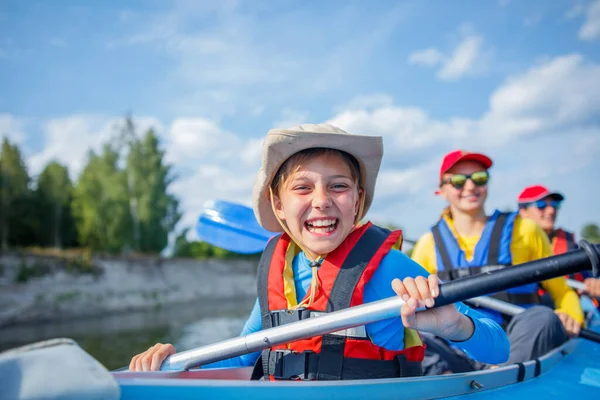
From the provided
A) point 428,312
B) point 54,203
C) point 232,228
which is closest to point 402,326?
point 428,312

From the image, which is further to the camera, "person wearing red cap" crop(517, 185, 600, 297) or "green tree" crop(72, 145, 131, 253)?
"green tree" crop(72, 145, 131, 253)

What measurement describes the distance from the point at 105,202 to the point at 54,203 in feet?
11.1

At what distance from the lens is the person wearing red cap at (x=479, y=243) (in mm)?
2785

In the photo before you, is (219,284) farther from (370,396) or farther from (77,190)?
(370,396)

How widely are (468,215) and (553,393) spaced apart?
4.61 ft

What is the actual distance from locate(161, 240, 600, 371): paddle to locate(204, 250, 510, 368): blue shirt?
0.80 feet

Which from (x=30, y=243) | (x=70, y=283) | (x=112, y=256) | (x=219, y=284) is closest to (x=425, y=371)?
(x=70, y=283)

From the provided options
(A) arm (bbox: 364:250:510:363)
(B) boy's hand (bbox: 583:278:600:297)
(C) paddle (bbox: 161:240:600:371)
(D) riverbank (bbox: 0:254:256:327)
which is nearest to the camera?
(C) paddle (bbox: 161:240:600:371)

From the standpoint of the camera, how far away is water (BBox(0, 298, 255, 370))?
10.7 m

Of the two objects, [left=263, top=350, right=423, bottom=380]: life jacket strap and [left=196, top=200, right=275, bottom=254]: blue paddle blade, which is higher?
[left=196, top=200, right=275, bottom=254]: blue paddle blade

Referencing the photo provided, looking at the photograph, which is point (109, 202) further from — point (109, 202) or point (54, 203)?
point (54, 203)

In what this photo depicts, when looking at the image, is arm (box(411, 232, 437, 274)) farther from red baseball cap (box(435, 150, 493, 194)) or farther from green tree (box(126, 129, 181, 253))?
green tree (box(126, 129, 181, 253))

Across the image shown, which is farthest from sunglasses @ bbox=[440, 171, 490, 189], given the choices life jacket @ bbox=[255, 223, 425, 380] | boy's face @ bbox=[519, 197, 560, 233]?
boy's face @ bbox=[519, 197, 560, 233]

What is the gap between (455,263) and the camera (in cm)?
294
